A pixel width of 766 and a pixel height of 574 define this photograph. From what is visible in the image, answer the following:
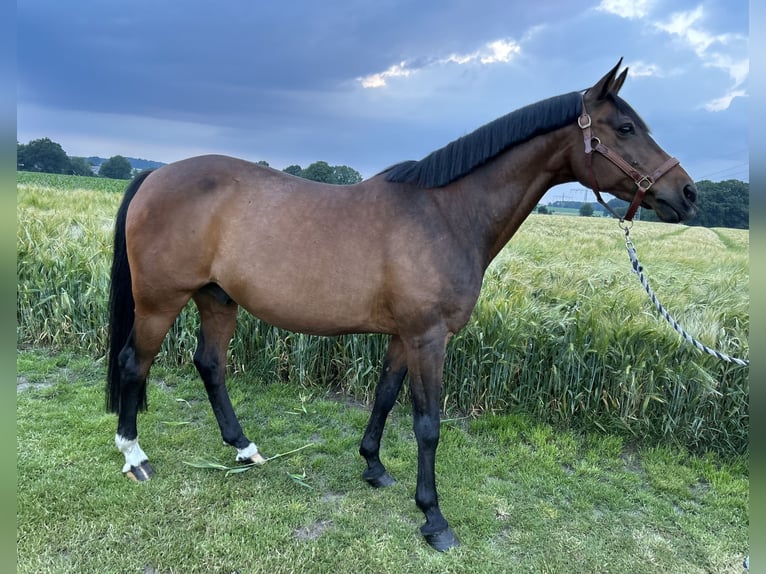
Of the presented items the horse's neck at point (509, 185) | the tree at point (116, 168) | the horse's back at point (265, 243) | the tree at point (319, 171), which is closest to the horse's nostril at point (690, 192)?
the horse's neck at point (509, 185)

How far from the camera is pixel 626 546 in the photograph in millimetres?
2623

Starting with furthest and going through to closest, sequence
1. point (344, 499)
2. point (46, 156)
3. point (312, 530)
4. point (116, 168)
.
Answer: point (46, 156)
point (116, 168)
point (344, 499)
point (312, 530)

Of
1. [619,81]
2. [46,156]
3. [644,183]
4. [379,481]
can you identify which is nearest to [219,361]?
[379,481]

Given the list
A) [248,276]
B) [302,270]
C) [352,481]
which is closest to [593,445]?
[352,481]

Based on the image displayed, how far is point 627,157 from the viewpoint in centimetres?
226

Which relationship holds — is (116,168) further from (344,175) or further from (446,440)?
(446,440)

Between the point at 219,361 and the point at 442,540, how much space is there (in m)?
1.98

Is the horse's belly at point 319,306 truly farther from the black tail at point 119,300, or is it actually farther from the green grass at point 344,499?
the green grass at point 344,499

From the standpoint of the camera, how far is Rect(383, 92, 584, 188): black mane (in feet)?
7.70

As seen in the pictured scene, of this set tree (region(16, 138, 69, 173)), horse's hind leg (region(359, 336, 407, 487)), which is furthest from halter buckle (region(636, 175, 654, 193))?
tree (region(16, 138, 69, 173))

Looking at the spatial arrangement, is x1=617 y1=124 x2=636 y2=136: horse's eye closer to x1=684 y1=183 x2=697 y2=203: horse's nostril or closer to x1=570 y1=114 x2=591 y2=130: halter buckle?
x1=570 y1=114 x2=591 y2=130: halter buckle

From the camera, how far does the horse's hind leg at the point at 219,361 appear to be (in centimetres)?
317

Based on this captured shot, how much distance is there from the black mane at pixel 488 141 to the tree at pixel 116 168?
2348cm

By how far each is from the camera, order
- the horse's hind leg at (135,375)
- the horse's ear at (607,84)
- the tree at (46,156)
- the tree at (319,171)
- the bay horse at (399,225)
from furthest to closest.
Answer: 1. the tree at (46,156)
2. the tree at (319,171)
3. the horse's hind leg at (135,375)
4. the bay horse at (399,225)
5. the horse's ear at (607,84)
